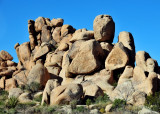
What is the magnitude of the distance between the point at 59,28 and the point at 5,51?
462 inches

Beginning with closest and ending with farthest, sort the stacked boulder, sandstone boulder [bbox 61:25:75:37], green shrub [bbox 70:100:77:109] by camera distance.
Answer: green shrub [bbox 70:100:77:109]
the stacked boulder
sandstone boulder [bbox 61:25:75:37]

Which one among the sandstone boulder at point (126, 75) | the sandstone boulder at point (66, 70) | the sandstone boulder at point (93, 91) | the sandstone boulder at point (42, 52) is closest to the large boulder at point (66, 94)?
the sandstone boulder at point (93, 91)

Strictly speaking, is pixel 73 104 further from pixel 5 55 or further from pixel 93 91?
pixel 5 55

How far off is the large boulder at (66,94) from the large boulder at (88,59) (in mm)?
8316

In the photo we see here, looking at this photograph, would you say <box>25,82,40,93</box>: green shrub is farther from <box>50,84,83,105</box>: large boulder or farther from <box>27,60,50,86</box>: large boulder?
<box>50,84,83,105</box>: large boulder

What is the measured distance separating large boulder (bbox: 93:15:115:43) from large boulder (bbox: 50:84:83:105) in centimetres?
1306

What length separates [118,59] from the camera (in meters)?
32.0

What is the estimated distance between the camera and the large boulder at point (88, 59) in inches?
1300

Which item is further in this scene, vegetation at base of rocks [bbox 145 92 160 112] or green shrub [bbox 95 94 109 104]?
green shrub [bbox 95 94 109 104]

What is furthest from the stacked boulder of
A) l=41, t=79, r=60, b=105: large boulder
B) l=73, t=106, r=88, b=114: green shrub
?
l=73, t=106, r=88, b=114: green shrub

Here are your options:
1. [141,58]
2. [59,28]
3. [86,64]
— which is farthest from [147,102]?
[59,28]

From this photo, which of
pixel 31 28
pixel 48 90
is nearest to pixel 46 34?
pixel 31 28

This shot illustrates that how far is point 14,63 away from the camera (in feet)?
171

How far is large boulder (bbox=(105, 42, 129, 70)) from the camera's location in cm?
3164
